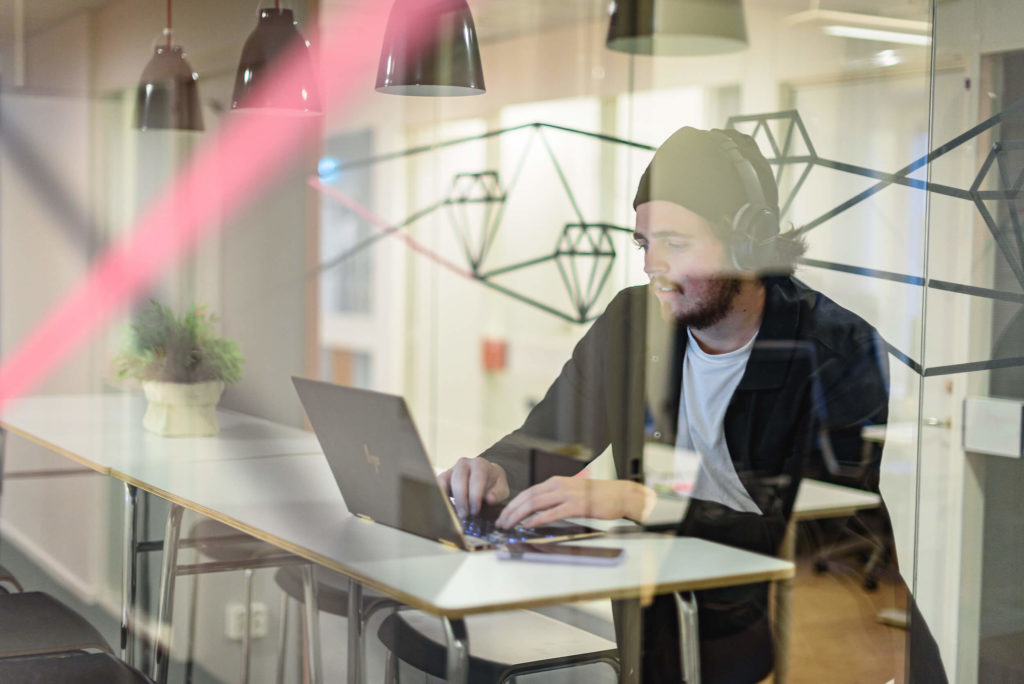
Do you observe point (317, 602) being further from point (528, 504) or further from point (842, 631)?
point (842, 631)

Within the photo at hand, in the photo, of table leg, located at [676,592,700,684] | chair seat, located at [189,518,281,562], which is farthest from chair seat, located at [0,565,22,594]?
table leg, located at [676,592,700,684]

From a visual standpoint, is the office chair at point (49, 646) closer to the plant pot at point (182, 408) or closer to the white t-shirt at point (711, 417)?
the plant pot at point (182, 408)

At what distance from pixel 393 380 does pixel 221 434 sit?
10.3 inches

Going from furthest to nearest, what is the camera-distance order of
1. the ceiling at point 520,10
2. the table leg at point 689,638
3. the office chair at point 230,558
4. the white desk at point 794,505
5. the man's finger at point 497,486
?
the white desk at point 794,505, the table leg at point 689,638, the man's finger at point 497,486, the office chair at point 230,558, the ceiling at point 520,10

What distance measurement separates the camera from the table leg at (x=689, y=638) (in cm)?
188

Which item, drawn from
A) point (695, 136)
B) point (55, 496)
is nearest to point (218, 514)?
point (55, 496)

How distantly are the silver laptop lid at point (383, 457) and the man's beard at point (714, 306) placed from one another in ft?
1.99

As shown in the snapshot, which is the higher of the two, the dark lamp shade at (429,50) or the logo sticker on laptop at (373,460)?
the dark lamp shade at (429,50)

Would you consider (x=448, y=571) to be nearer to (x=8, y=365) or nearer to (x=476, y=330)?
(x=476, y=330)

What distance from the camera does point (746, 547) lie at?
1.93 m

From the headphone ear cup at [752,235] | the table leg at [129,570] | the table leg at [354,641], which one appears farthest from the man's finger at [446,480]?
the headphone ear cup at [752,235]

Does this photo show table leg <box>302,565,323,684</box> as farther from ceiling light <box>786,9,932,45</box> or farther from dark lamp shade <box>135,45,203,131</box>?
ceiling light <box>786,9,932,45</box>

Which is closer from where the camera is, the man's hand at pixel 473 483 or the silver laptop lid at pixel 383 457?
the silver laptop lid at pixel 383 457

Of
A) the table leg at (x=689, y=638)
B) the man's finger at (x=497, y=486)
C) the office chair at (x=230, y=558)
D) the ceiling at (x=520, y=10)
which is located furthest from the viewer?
the table leg at (x=689, y=638)
